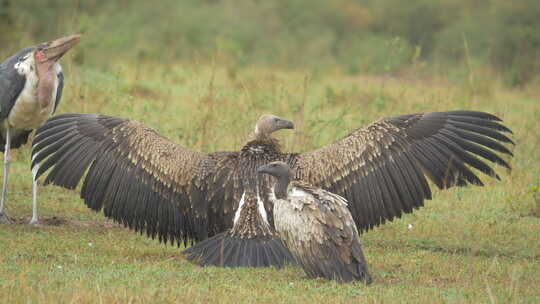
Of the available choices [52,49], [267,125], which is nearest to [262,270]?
[267,125]

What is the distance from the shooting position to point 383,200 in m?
7.07

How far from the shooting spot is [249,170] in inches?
276

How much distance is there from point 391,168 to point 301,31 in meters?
20.6

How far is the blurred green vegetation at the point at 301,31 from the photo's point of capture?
18703 millimetres

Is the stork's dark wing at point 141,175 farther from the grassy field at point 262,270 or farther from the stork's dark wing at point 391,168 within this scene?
the stork's dark wing at point 391,168

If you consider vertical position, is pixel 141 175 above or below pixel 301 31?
below

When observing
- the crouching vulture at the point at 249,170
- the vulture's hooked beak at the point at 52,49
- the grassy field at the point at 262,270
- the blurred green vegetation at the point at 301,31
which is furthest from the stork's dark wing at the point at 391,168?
the blurred green vegetation at the point at 301,31

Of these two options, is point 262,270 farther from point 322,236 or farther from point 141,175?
point 141,175

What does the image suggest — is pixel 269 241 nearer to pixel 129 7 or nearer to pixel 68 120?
pixel 68 120

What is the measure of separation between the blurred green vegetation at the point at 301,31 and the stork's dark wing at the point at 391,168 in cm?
829

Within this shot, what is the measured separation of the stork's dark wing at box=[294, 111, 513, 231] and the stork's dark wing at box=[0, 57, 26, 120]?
9.17 ft

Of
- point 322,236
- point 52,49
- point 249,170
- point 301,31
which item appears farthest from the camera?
point 301,31

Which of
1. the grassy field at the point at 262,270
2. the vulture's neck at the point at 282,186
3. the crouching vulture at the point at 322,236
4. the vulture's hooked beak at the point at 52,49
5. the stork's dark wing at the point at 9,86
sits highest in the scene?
the vulture's hooked beak at the point at 52,49

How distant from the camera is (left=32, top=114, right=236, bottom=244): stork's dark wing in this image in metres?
7.10
